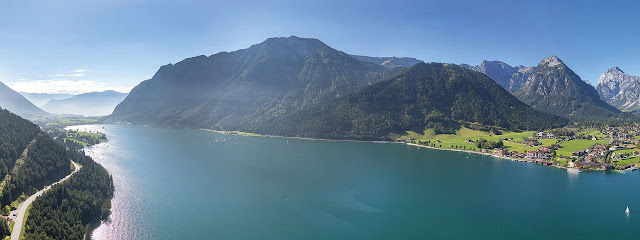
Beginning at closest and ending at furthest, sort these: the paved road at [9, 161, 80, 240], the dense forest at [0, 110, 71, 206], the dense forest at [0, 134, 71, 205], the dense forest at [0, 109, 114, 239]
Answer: the paved road at [9, 161, 80, 240] < the dense forest at [0, 109, 114, 239] < the dense forest at [0, 134, 71, 205] < the dense forest at [0, 110, 71, 206]

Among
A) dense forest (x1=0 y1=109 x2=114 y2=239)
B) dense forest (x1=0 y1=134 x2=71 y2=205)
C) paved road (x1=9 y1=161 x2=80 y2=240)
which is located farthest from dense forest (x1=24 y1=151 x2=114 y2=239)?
dense forest (x1=0 y1=134 x2=71 y2=205)

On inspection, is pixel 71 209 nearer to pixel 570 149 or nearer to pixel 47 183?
pixel 47 183

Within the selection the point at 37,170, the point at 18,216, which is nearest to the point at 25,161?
the point at 37,170

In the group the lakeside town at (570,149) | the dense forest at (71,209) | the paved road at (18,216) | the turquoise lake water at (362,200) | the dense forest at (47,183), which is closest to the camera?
the paved road at (18,216)

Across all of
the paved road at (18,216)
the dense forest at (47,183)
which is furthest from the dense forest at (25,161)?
the paved road at (18,216)

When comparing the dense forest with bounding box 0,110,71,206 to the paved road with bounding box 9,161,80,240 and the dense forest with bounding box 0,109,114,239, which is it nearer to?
the dense forest with bounding box 0,109,114,239

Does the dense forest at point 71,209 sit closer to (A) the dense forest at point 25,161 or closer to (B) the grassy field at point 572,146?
(A) the dense forest at point 25,161

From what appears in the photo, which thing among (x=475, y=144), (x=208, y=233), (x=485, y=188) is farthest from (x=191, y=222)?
(x=475, y=144)
